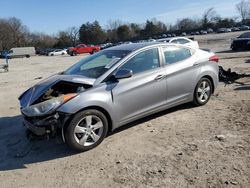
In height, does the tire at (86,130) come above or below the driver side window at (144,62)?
below

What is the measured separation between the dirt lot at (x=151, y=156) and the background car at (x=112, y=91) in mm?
340

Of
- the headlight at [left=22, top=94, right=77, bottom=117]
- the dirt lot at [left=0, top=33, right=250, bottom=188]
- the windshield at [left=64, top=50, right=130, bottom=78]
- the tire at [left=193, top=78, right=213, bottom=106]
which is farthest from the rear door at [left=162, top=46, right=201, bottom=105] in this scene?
the headlight at [left=22, top=94, right=77, bottom=117]

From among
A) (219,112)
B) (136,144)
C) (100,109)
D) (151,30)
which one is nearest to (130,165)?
(136,144)

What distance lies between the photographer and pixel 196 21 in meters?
130

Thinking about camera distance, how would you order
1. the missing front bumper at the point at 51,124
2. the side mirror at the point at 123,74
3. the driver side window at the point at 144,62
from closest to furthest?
the missing front bumper at the point at 51,124
the side mirror at the point at 123,74
the driver side window at the point at 144,62

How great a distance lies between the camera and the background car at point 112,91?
16.9 feet

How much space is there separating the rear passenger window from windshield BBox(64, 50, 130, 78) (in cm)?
93

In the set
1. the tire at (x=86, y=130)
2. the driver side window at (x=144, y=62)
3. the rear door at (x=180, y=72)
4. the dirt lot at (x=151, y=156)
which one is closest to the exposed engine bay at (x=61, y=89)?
the tire at (x=86, y=130)

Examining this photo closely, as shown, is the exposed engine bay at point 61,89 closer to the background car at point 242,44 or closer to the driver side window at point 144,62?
the driver side window at point 144,62

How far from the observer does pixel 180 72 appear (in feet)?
21.9

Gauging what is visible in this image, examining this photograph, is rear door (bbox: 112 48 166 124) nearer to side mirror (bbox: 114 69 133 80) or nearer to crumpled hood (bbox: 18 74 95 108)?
side mirror (bbox: 114 69 133 80)

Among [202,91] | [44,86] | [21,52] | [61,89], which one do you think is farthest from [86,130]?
[21,52]

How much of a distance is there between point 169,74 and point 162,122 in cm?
99

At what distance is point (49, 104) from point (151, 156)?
185cm
